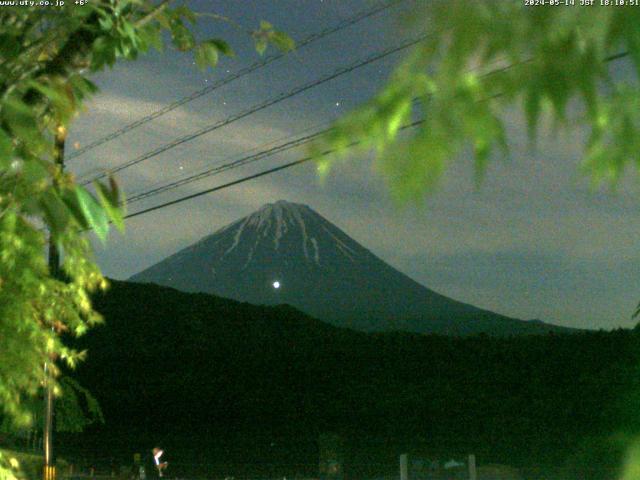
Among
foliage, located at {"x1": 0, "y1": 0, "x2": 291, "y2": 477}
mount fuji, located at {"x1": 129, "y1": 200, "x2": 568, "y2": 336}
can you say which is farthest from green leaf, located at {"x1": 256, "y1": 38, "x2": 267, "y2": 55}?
mount fuji, located at {"x1": 129, "y1": 200, "x2": 568, "y2": 336}

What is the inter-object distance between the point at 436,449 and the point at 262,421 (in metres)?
6.04

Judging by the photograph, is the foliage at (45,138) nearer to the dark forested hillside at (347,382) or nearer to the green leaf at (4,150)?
the green leaf at (4,150)

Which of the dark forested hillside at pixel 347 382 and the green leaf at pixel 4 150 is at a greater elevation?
the dark forested hillside at pixel 347 382

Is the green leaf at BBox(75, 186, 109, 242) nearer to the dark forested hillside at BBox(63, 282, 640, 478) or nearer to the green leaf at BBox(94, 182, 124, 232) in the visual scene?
the green leaf at BBox(94, 182, 124, 232)

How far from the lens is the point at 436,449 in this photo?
23.7m

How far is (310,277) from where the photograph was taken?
153500mm

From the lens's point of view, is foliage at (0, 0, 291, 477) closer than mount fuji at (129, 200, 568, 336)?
Yes

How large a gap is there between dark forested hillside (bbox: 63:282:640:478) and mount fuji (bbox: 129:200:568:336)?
93.1 m

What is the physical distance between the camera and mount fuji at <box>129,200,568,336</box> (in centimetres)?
13329

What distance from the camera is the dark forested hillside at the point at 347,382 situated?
74.4ft

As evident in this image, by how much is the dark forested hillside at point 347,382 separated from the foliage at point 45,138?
17134 millimetres

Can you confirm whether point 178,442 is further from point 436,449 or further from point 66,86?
point 66,86

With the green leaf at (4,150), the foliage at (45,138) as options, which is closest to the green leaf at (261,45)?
the foliage at (45,138)

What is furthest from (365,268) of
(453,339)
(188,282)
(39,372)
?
(39,372)
